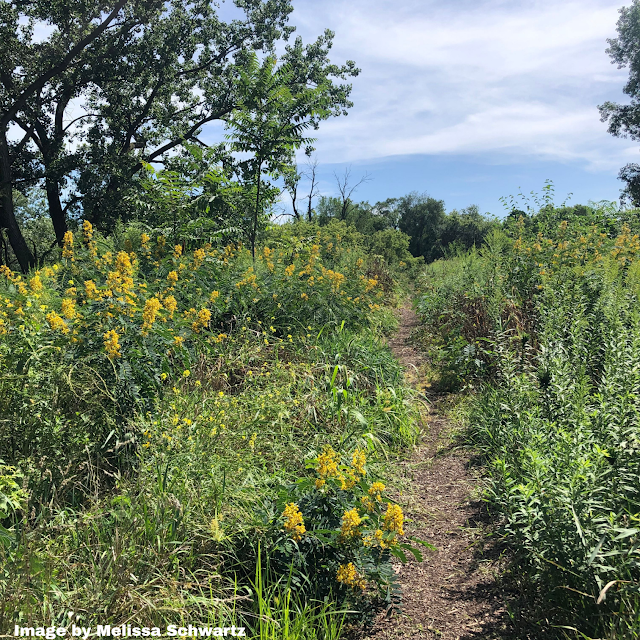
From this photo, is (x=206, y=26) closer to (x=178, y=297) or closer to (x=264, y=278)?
(x=264, y=278)

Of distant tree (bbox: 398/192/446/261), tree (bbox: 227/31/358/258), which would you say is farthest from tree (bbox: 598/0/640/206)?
tree (bbox: 227/31/358/258)

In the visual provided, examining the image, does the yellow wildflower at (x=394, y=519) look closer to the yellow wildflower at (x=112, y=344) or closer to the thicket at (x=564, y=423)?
the thicket at (x=564, y=423)

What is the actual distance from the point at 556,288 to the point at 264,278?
3.47 m

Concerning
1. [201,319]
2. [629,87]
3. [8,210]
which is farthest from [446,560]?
[629,87]

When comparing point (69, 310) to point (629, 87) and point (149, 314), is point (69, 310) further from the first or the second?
point (629, 87)

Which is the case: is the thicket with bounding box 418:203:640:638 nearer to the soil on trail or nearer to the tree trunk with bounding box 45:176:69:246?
the soil on trail

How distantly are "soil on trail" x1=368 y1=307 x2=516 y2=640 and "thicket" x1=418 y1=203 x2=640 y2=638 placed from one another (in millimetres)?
181

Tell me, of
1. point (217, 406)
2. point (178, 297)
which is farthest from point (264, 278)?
point (217, 406)

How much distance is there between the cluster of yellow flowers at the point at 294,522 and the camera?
2.22 metres

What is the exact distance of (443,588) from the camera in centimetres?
259

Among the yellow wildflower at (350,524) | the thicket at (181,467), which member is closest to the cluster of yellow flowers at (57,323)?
the thicket at (181,467)

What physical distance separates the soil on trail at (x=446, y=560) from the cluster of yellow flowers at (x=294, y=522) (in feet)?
2.07

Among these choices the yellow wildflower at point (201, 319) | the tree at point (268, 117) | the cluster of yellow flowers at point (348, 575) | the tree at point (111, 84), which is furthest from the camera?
the tree at point (111, 84)

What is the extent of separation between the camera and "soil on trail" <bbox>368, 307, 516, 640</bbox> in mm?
2309
